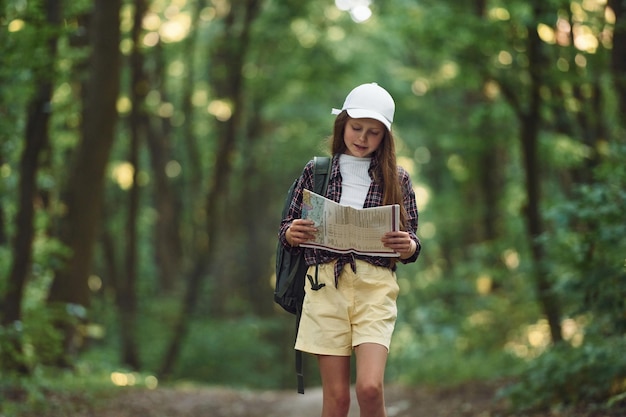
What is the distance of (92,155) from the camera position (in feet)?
39.2

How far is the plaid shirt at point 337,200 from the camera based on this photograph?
15.9 feet

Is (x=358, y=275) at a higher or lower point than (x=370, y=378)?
higher

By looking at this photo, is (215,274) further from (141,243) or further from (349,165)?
(349,165)

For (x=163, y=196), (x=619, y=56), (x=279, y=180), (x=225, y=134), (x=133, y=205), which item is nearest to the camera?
(x=619, y=56)

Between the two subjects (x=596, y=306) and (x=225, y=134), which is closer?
(x=596, y=306)

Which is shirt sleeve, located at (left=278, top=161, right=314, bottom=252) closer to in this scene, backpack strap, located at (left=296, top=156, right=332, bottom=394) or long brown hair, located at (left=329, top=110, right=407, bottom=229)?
backpack strap, located at (left=296, top=156, right=332, bottom=394)

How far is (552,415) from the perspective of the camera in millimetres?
7383

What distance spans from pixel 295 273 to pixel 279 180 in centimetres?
2338

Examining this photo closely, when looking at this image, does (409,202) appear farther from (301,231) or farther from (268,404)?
(268,404)

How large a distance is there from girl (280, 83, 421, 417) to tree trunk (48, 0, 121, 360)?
733 cm

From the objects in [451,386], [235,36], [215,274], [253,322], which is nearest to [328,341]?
[451,386]

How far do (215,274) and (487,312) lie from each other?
1232cm

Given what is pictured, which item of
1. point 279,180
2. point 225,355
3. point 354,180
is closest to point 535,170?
point 354,180

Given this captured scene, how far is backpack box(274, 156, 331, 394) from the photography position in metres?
4.99
